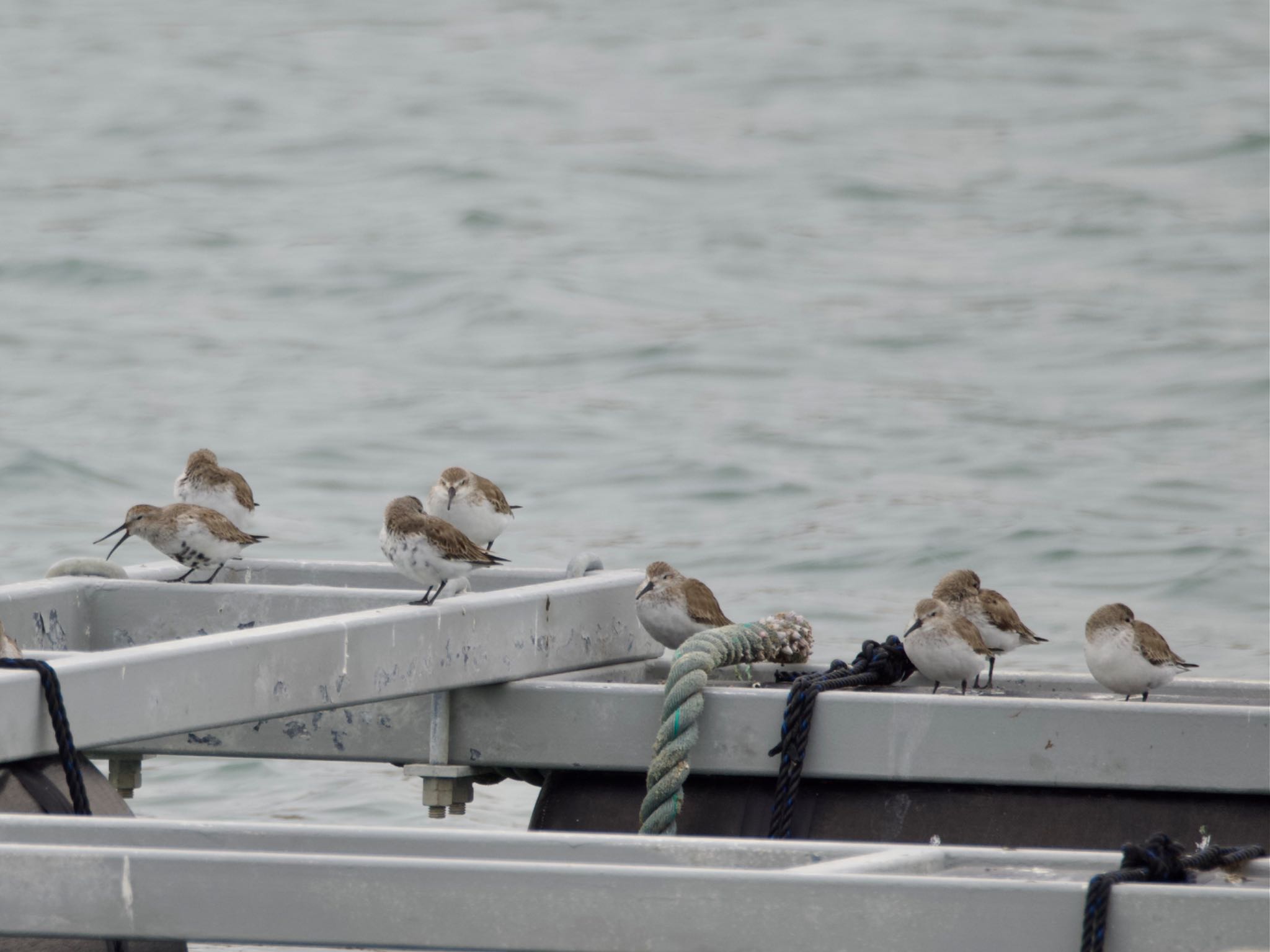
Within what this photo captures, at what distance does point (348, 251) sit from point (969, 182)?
28.1ft

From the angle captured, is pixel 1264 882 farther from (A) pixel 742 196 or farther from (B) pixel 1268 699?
(A) pixel 742 196

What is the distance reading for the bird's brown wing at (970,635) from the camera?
5.75 meters

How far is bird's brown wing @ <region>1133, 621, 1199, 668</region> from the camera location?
18.4ft

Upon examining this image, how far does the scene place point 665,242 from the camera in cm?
2478

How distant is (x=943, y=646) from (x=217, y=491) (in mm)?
2666

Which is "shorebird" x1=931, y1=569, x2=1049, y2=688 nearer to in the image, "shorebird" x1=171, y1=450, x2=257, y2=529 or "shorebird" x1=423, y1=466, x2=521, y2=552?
"shorebird" x1=423, y1=466, x2=521, y2=552

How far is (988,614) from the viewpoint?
6.12 meters

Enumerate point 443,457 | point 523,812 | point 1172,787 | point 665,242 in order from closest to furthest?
point 1172,787, point 523,812, point 443,457, point 665,242

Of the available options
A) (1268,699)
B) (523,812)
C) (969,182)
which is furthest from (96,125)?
(1268,699)

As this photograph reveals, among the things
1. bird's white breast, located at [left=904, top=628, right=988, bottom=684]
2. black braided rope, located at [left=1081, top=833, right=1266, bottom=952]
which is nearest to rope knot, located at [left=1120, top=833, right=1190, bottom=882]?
black braided rope, located at [left=1081, top=833, right=1266, bottom=952]

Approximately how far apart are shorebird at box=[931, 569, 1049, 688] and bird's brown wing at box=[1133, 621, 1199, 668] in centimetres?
51

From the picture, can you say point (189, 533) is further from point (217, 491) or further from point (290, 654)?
point (290, 654)

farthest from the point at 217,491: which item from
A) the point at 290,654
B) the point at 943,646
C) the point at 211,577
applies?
the point at 943,646

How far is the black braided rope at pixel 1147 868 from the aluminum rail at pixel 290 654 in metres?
2.09
